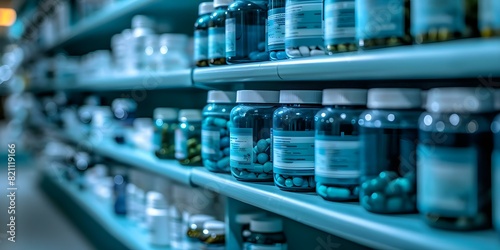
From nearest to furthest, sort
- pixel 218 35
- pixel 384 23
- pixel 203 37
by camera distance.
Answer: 1. pixel 384 23
2. pixel 218 35
3. pixel 203 37

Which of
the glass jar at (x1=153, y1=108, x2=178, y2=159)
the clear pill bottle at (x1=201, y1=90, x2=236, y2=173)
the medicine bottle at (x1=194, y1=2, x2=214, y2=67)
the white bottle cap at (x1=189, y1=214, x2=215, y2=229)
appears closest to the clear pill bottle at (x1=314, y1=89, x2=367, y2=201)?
the clear pill bottle at (x1=201, y1=90, x2=236, y2=173)

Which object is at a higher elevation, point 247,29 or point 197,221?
point 247,29

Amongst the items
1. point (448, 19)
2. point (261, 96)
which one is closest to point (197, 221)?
point (261, 96)

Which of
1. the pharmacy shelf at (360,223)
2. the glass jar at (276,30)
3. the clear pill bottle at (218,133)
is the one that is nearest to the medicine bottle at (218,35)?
the clear pill bottle at (218,133)

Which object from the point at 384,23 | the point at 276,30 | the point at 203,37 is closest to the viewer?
the point at 384,23

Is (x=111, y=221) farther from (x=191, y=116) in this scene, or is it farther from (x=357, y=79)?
(x=357, y=79)

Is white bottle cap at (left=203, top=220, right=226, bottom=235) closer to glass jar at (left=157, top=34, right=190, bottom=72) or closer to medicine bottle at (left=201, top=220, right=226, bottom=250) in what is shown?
medicine bottle at (left=201, top=220, right=226, bottom=250)

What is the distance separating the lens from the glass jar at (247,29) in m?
1.47

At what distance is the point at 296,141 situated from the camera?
1.23m

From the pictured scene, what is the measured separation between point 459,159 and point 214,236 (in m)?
1.01

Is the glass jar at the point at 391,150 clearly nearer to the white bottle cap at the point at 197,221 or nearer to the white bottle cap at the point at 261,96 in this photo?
the white bottle cap at the point at 261,96

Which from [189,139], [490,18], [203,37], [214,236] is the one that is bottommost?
[214,236]

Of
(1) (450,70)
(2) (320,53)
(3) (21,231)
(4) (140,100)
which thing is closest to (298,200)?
(2) (320,53)

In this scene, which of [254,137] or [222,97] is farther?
[222,97]
